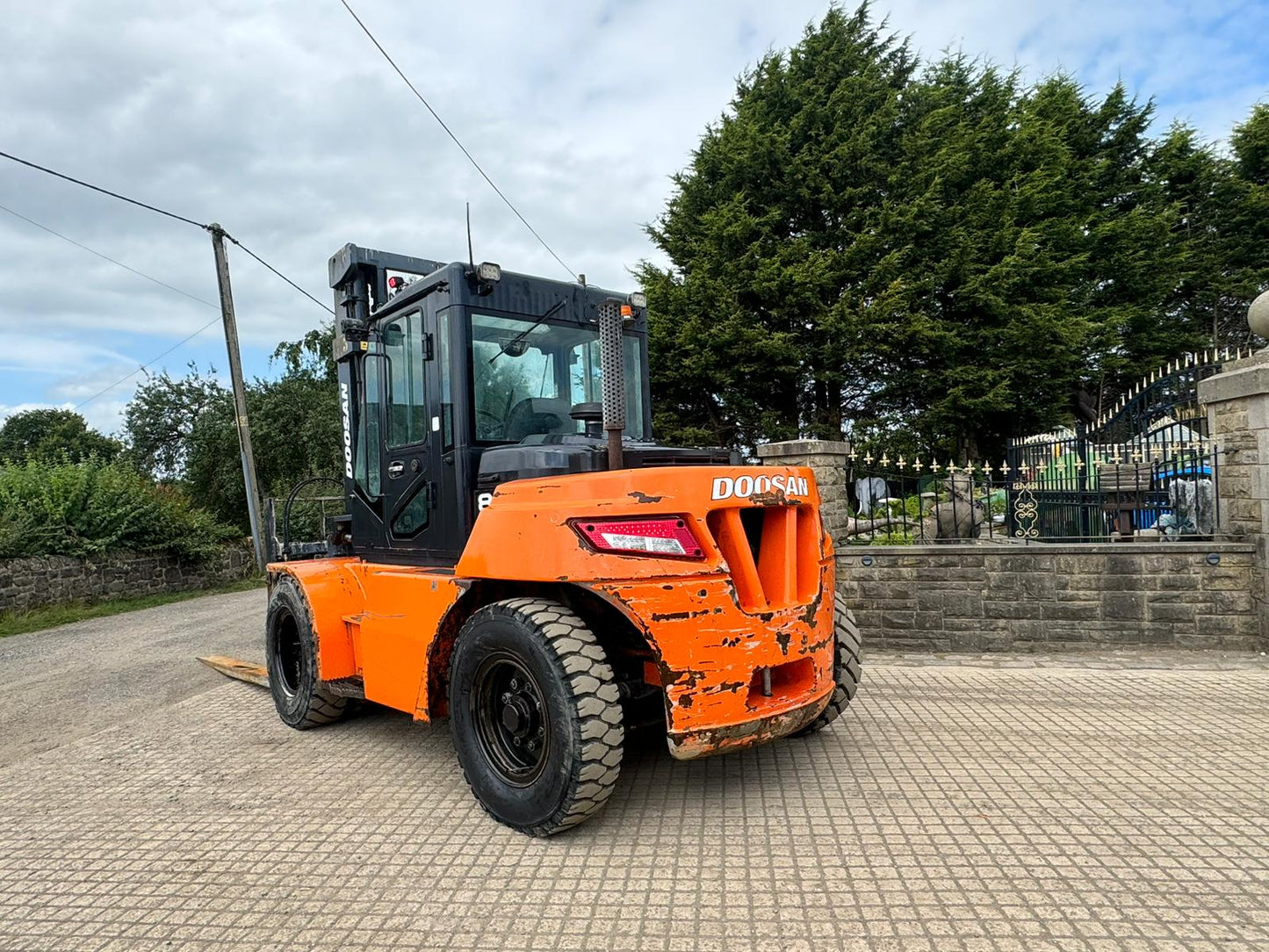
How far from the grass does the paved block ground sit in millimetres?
7951

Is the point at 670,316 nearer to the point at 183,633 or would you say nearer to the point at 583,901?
the point at 183,633

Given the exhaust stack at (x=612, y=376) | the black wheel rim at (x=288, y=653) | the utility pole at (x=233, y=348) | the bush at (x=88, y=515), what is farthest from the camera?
the utility pole at (x=233, y=348)

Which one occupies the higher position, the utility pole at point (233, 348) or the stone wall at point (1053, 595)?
the utility pole at point (233, 348)

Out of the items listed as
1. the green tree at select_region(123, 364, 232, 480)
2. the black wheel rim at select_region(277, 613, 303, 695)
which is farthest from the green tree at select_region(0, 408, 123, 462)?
the black wheel rim at select_region(277, 613, 303, 695)

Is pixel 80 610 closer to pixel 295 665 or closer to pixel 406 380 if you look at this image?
pixel 295 665

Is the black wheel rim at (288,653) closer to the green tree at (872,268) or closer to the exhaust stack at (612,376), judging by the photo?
the exhaust stack at (612,376)

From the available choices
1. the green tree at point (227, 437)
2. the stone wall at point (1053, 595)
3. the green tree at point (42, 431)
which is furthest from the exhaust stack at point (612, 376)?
the green tree at point (42, 431)

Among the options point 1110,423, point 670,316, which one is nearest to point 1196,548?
point 1110,423

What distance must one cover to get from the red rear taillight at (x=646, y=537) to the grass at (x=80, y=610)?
40.0 feet

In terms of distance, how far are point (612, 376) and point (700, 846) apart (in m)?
2.12

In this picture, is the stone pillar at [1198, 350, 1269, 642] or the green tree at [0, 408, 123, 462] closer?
the stone pillar at [1198, 350, 1269, 642]

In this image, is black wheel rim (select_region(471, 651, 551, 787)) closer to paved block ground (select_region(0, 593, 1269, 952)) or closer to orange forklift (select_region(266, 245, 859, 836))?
orange forklift (select_region(266, 245, 859, 836))

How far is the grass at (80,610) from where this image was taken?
11.9 metres

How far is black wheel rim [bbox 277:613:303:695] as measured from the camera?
579 centimetres
